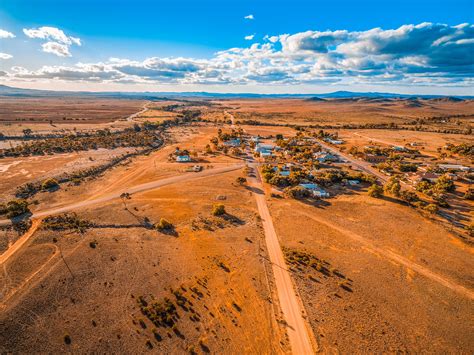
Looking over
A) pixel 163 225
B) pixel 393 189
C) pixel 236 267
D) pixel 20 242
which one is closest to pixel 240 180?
pixel 163 225

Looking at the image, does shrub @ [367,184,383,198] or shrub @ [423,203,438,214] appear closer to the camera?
shrub @ [423,203,438,214]

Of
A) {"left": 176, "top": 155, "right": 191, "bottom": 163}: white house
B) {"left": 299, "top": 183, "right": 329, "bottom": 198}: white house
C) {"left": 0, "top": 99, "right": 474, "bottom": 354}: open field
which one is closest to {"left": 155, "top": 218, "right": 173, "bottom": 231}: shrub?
{"left": 0, "top": 99, "right": 474, "bottom": 354}: open field

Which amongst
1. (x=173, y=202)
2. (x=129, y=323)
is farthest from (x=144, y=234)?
(x=129, y=323)

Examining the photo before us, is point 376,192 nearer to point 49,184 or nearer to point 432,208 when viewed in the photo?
point 432,208

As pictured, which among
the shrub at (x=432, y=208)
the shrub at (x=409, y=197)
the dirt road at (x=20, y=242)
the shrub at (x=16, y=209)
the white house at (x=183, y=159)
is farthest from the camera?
the white house at (x=183, y=159)

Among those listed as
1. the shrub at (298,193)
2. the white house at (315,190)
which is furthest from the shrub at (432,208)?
the shrub at (298,193)

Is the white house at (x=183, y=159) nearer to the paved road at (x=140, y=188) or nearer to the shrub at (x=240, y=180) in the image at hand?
the paved road at (x=140, y=188)

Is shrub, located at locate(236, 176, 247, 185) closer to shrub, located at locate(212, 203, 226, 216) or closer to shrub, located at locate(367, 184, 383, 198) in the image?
shrub, located at locate(212, 203, 226, 216)
